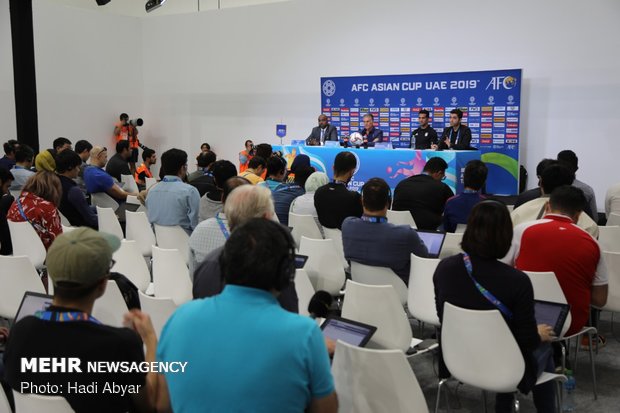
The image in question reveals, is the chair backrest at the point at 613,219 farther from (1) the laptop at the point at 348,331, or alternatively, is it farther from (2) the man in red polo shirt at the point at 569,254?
(1) the laptop at the point at 348,331

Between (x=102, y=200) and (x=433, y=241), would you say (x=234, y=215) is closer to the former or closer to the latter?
(x=433, y=241)

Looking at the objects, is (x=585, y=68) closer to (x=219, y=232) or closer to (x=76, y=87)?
(x=219, y=232)

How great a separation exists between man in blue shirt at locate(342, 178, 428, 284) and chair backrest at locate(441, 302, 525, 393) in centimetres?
105

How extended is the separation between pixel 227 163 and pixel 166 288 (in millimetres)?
1280

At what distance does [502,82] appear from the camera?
1077 cm

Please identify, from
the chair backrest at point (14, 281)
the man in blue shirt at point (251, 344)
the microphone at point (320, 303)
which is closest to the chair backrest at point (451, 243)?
the microphone at point (320, 303)

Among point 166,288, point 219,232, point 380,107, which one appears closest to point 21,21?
point 380,107

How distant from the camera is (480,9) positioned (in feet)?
37.2

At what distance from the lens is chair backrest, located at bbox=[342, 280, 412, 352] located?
3.38 metres

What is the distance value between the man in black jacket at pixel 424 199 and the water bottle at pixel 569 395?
6.83 feet

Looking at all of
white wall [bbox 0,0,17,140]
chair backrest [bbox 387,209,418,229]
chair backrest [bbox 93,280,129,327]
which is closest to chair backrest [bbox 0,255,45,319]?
chair backrest [bbox 93,280,129,327]

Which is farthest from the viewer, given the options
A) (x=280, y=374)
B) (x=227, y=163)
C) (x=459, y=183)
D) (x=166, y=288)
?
(x=459, y=183)

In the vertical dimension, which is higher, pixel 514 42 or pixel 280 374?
pixel 514 42

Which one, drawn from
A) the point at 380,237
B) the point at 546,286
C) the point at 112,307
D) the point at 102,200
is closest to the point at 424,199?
the point at 380,237
